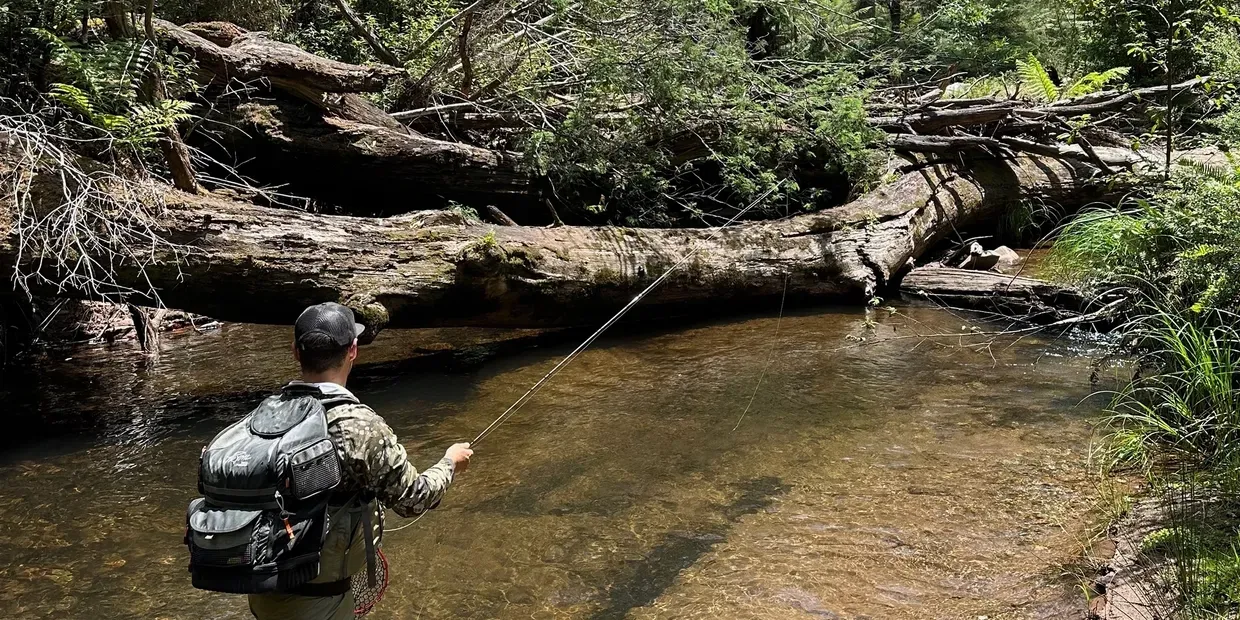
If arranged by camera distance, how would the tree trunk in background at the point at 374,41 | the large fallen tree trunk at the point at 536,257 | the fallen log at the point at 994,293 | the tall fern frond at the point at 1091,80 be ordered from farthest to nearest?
the tree trunk in background at the point at 374,41
the tall fern frond at the point at 1091,80
the fallen log at the point at 994,293
the large fallen tree trunk at the point at 536,257

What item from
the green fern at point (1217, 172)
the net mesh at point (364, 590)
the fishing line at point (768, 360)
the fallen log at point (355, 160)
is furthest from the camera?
the fallen log at point (355, 160)

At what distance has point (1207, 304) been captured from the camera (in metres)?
4.68

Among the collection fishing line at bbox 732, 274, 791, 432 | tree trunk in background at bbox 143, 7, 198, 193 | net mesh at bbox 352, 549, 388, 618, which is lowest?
fishing line at bbox 732, 274, 791, 432

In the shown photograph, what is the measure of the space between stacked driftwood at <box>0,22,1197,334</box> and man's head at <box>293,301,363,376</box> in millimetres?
3604

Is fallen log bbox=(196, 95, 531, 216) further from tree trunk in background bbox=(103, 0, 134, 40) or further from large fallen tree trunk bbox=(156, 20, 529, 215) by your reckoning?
tree trunk in background bbox=(103, 0, 134, 40)

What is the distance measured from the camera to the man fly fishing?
2490 millimetres

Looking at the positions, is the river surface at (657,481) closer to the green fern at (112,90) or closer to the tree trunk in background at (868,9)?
the green fern at (112,90)


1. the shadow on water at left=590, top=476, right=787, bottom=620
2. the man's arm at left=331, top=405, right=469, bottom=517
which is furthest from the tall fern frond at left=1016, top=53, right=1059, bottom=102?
the man's arm at left=331, top=405, right=469, bottom=517

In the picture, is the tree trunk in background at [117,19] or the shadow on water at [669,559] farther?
the tree trunk in background at [117,19]

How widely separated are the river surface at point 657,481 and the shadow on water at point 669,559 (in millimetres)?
13

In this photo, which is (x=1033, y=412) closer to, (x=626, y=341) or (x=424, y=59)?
(x=626, y=341)

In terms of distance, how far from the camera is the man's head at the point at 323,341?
274 cm

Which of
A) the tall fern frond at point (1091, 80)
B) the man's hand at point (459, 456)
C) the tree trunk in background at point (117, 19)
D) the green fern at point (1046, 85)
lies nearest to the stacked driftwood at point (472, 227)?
the green fern at point (1046, 85)

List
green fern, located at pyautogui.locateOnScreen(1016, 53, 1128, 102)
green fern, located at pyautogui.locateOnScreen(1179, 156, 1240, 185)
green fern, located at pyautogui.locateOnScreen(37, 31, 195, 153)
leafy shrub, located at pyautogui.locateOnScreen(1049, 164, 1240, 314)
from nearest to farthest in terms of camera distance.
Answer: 1. leafy shrub, located at pyautogui.locateOnScreen(1049, 164, 1240, 314)
2. green fern, located at pyautogui.locateOnScreen(1179, 156, 1240, 185)
3. green fern, located at pyautogui.locateOnScreen(37, 31, 195, 153)
4. green fern, located at pyautogui.locateOnScreen(1016, 53, 1128, 102)
